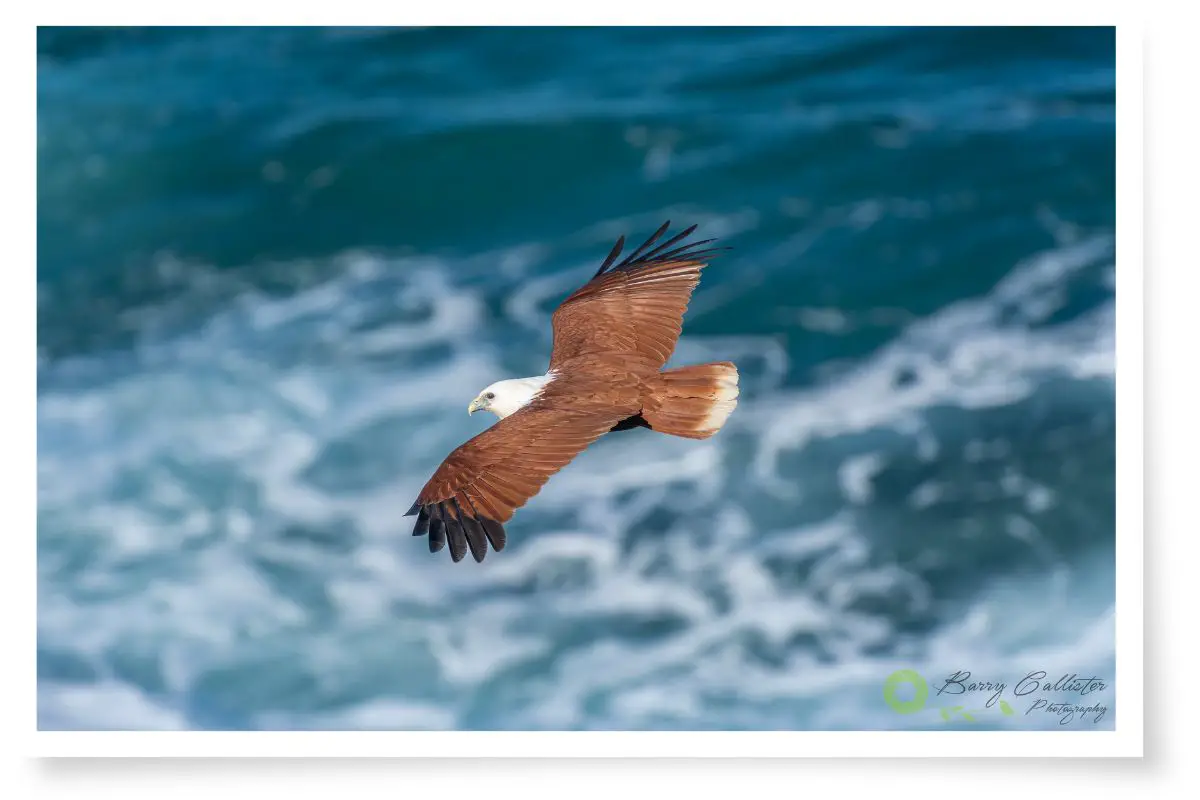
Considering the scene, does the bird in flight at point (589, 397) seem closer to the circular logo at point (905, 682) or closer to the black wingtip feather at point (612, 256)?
the black wingtip feather at point (612, 256)

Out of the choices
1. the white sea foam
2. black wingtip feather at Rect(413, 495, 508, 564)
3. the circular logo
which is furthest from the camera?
the white sea foam

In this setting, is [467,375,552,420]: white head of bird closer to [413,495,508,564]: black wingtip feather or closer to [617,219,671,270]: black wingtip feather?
[413,495,508,564]: black wingtip feather

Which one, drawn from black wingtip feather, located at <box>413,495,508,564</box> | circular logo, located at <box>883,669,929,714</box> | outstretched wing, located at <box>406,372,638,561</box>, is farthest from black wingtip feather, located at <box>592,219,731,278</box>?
circular logo, located at <box>883,669,929,714</box>

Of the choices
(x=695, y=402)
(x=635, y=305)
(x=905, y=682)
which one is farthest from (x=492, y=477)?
(x=905, y=682)

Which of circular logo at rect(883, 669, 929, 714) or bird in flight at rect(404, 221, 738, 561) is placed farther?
circular logo at rect(883, 669, 929, 714)

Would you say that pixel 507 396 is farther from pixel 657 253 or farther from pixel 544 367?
pixel 544 367

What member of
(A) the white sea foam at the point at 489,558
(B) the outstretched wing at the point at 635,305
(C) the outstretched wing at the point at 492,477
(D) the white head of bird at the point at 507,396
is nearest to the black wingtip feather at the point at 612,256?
(B) the outstretched wing at the point at 635,305
